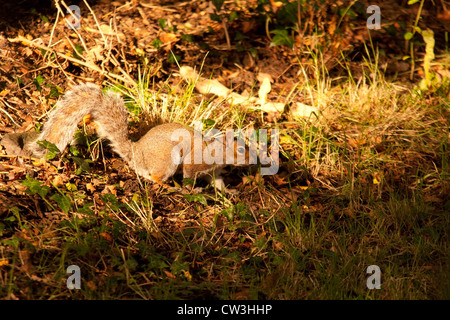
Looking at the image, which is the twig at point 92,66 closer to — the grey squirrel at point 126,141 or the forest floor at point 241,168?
the forest floor at point 241,168

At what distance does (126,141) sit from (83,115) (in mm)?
400

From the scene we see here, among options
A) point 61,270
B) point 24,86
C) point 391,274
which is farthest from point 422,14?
point 61,270

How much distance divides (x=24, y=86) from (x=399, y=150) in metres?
3.60

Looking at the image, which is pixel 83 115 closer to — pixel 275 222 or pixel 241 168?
pixel 241 168

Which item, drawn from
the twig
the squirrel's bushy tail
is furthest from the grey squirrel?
the twig

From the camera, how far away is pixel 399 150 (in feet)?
14.9

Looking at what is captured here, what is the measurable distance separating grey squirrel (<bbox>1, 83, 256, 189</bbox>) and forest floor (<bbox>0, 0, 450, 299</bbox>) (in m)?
0.17

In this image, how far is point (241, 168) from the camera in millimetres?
4445

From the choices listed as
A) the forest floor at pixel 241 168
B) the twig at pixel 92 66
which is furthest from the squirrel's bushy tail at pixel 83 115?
the twig at pixel 92 66

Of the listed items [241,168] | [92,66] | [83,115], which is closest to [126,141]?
[83,115]

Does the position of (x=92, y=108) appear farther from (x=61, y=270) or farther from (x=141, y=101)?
(x=61, y=270)

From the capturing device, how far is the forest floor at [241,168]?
321 cm

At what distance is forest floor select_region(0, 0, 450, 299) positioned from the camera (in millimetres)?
3205

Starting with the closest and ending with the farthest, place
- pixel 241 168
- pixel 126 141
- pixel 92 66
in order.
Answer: pixel 126 141, pixel 241 168, pixel 92 66
